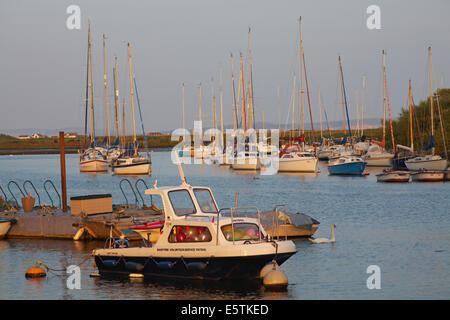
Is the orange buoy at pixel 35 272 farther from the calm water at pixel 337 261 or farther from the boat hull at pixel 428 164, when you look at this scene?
the boat hull at pixel 428 164

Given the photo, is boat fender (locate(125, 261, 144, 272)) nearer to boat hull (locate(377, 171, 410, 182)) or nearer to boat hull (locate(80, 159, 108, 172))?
boat hull (locate(377, 171, 410, 182))

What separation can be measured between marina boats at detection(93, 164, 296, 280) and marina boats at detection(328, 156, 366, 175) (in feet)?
205

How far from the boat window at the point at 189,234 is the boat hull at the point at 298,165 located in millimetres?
63747

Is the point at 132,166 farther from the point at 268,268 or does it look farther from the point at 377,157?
the point at 268,268

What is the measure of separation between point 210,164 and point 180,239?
357 ft

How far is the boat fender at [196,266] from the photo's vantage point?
24141 mm

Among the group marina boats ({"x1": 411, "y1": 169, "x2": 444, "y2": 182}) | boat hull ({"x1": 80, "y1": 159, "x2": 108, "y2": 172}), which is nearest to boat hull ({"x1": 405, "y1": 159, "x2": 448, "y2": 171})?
marina boats ({"x1": 411, "y1": 169, "x2": 444, "y2": 182})

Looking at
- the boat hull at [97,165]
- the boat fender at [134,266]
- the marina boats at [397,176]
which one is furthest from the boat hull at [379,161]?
the boat fender at [134,266]

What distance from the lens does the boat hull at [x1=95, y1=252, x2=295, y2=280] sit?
78.0 ft

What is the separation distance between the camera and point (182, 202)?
26.4 meters

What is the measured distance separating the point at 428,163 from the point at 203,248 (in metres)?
60.8

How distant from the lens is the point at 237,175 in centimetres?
9288
